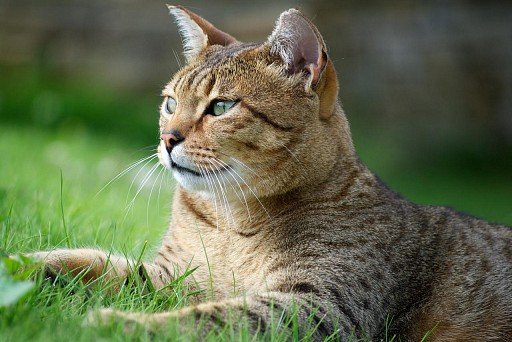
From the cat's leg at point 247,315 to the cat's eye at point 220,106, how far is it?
923mm

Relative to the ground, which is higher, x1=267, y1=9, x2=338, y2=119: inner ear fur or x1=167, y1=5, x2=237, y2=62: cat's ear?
x1=267, y1=9, x2=338, y2=119: inner ear fur

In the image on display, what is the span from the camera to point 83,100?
33.0 feet

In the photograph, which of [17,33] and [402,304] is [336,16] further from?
[402,304]

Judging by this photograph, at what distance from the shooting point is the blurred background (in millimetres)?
10180

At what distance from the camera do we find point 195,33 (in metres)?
4.45

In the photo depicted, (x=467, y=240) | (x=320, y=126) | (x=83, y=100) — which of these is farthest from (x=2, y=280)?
(x=83, y=100)

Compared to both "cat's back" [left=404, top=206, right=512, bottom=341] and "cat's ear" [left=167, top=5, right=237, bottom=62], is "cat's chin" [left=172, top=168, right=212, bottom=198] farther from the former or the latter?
"cat's back" [left=404, top=206, right=512, bottom=341]

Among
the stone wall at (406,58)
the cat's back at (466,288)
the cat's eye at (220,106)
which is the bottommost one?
the cat's eye at (220,106)

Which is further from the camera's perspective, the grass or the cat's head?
the cat's head

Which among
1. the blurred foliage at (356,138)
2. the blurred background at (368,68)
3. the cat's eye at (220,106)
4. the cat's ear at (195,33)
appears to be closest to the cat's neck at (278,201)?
the cat's eye at (220,106)

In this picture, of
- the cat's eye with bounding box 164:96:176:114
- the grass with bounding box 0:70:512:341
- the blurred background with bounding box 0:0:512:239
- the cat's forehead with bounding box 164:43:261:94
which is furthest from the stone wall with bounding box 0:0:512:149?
the cat's eye with bounding box 164:96:176:114

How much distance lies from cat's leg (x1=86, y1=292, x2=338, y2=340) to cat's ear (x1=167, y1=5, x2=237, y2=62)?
162cm

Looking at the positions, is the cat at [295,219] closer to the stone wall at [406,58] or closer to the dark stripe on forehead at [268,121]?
the dark stripe on forehead at [268,121]

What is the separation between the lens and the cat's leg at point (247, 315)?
2988mm
